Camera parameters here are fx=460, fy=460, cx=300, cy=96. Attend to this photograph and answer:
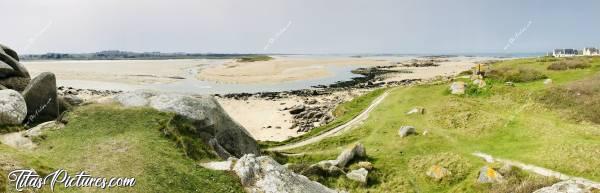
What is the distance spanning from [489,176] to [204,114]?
16.2 metres

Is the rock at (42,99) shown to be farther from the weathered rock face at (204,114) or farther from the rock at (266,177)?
the rock at (266,177)

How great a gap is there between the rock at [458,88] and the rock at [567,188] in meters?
28.3

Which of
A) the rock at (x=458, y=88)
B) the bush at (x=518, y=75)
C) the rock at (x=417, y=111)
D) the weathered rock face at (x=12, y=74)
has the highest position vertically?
the weathered rock face at (x=12, y=74)

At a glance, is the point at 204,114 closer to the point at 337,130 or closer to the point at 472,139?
the point at 337,130

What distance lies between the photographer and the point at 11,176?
49.6 feet

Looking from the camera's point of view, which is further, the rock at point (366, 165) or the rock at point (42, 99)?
the rock at point (366, 165)

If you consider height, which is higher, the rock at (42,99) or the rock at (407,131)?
the rock at (42,99)

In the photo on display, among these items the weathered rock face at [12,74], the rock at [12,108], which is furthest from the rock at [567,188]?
the weathered rock face at [12,74]

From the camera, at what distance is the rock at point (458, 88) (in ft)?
154

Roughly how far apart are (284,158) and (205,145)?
11326mm

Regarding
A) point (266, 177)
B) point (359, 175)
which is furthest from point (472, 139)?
point (266, 177)

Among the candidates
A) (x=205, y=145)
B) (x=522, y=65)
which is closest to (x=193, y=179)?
(x=205, y=145)

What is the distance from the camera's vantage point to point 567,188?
18.5 m

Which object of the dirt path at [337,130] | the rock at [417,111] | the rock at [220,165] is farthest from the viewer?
the rock at [417,111]
